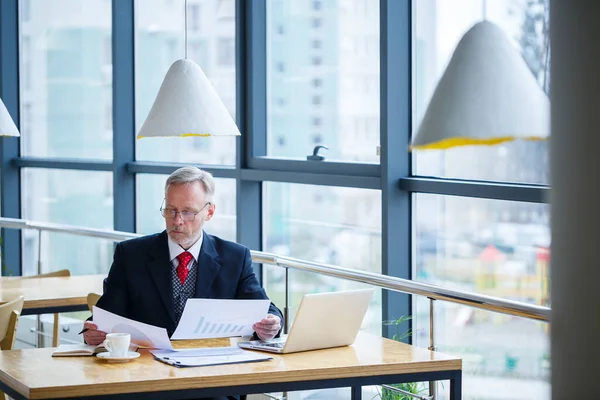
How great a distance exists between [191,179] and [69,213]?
411 cm

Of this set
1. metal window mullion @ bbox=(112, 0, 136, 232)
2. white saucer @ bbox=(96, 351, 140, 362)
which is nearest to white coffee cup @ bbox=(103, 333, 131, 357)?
white saucer @ bbox=(96, 351, 140, 362)

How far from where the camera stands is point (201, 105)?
3229 mm

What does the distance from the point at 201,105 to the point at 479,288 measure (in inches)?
56.7

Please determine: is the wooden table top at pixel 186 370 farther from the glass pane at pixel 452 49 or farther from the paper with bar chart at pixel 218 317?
the glass pane at pixel 452 49

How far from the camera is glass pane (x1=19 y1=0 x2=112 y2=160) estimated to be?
22.4ft

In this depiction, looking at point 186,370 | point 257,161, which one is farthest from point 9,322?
point 257,161

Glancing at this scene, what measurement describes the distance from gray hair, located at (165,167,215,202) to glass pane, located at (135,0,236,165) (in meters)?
2.48

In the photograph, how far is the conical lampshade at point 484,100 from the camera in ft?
5.70

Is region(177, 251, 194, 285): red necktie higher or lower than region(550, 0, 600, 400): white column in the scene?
lower

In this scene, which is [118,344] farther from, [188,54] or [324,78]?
[188,54]

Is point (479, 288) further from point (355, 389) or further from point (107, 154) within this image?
point (107, 154)

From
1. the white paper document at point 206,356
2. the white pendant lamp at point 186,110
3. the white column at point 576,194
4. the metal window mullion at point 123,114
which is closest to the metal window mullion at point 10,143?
the metal window mullion at point 123,114

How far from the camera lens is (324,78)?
4910mm

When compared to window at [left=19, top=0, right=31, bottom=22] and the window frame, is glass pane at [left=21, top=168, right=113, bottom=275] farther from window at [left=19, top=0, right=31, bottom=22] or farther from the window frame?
window at [left=19, top=0, right=31, bottom=22]
